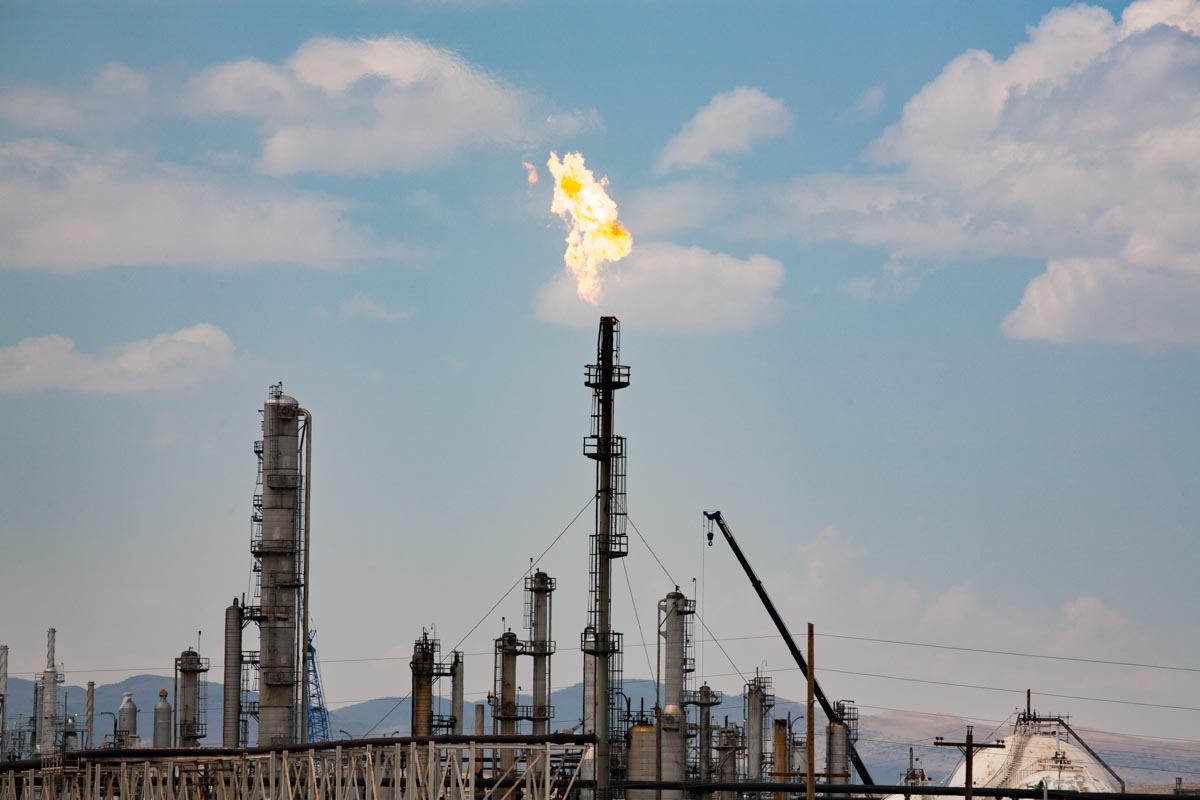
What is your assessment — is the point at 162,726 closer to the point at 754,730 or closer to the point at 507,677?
the point at 507,677

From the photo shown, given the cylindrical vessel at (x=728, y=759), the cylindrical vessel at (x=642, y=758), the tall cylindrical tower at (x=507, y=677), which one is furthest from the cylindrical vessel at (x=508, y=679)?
the cylindrical vessel at (x=642, y=758)

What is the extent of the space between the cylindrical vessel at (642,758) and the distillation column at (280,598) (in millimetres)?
12095

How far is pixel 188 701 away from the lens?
6575 cm

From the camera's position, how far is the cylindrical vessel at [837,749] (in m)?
70.0

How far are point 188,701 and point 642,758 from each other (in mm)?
21549

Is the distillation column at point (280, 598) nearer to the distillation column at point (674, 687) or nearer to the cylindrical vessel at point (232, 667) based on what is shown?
the cylindrical vessel at point (232, 667)

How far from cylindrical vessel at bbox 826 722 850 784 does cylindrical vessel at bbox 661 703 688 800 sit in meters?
13.3

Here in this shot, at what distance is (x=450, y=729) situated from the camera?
6875 centimetres

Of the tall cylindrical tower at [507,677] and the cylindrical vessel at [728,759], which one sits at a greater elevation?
the tall cylindrical tower at [507,677]

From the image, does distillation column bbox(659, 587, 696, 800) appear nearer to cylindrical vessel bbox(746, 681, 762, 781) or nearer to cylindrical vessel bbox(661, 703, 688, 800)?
cylindrical vessel bbox(661, 703, 688, 800)

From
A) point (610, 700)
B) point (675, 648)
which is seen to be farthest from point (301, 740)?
point (675, 648)

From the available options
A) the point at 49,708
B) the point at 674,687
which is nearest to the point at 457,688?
the point at 674,687

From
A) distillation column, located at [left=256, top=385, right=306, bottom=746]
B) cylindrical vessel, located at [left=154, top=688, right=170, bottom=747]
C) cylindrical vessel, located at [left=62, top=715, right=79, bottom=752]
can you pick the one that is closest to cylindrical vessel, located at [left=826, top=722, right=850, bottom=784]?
distillation column, located at [left=256, top=385, right=306, bottom=746]

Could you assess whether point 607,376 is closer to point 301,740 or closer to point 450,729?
Result: point 301,740
